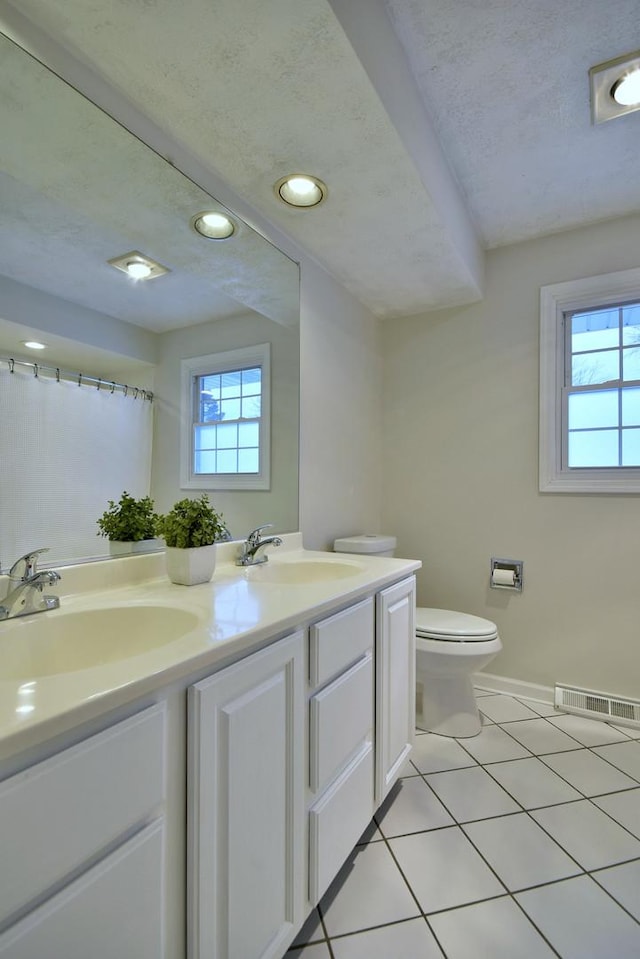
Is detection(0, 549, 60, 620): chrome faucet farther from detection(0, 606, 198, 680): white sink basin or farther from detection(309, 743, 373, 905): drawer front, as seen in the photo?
detection(309, 743, 373, 905): drawer front

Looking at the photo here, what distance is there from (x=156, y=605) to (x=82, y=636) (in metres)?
0.16

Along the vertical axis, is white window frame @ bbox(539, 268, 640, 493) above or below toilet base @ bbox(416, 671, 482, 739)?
above

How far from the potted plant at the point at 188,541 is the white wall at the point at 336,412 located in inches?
29.1

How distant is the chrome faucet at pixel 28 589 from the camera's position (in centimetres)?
92

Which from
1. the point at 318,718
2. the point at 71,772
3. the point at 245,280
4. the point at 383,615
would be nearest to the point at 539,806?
the point at 383,615

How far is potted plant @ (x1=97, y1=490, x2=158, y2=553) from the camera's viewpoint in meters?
1.23

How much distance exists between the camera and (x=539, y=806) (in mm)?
1558

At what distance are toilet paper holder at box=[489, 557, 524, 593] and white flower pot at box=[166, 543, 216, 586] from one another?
67.1 inches

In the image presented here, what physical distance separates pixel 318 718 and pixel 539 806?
107cm

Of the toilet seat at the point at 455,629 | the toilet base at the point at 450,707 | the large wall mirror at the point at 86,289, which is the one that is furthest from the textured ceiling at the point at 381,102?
the toilet base at the point at 450,707

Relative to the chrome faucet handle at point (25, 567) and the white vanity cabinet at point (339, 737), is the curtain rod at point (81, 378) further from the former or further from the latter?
the white vanity cabinet at point (339, 737)

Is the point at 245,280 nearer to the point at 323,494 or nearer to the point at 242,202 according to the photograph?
the point at 242,202

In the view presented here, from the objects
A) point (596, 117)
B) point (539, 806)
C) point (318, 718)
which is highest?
point (596, 117)

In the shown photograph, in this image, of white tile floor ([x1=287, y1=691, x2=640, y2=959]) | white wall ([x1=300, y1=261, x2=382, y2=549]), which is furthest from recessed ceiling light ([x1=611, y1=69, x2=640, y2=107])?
white tile floor ([x1=287, y1=691, x2=640, y2=959])
